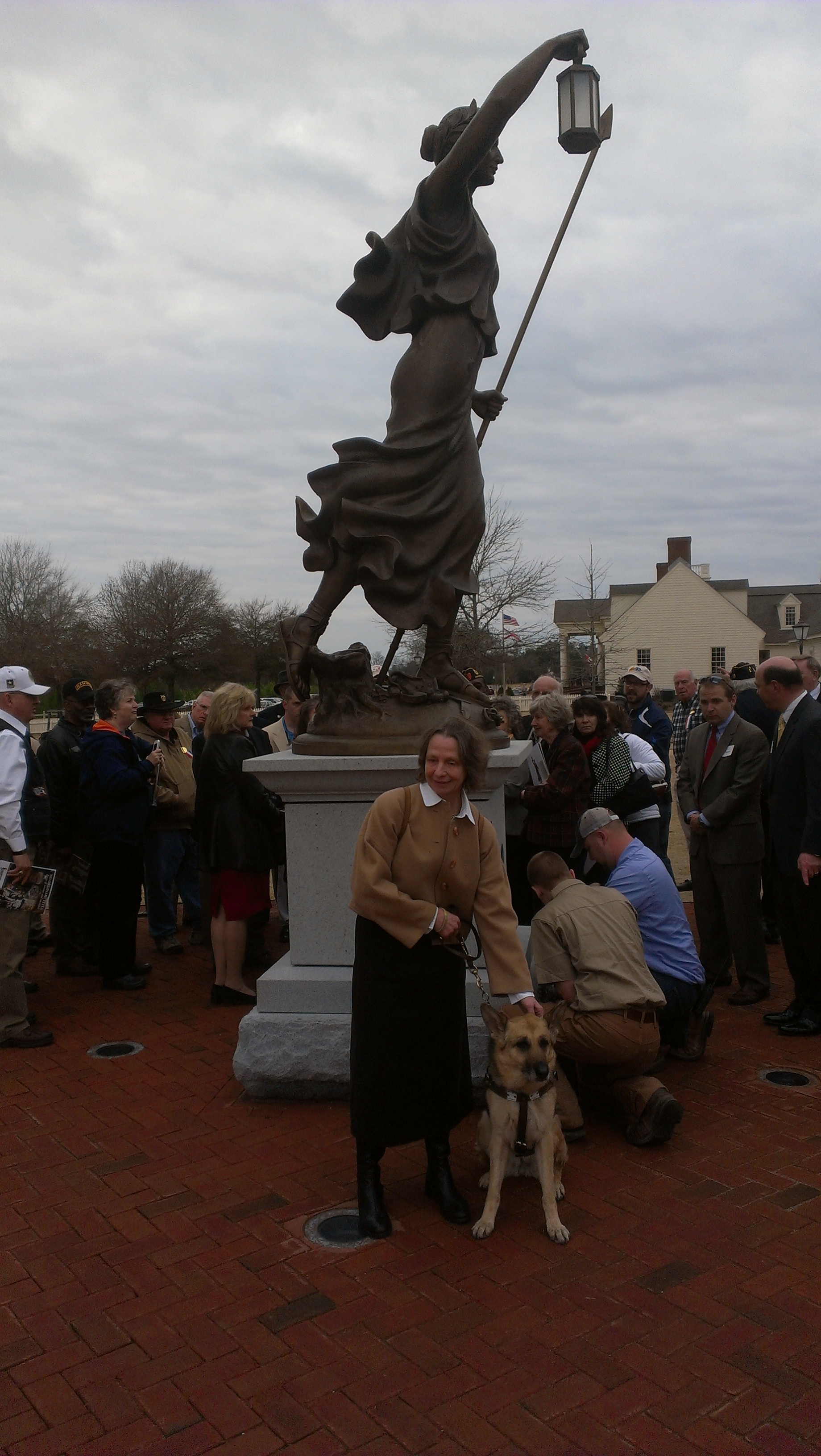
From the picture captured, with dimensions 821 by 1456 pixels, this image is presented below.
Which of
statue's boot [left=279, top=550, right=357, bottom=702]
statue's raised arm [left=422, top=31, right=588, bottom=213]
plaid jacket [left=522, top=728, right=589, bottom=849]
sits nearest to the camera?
statue's raised arm [left=422, top=31, right=588, bottom=213]

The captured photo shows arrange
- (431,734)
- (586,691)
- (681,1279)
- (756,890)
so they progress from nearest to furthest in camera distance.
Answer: (681,1279)
(431,734)
(756,890)
(586,691)

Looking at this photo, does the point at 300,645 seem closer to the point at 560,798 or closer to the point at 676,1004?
A: the point at 560,798

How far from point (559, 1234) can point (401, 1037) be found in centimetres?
86

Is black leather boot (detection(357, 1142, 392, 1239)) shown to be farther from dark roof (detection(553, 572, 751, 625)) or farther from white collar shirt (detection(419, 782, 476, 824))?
dark roof (detection(553, 572, 751, 625))

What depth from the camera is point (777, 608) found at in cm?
5956

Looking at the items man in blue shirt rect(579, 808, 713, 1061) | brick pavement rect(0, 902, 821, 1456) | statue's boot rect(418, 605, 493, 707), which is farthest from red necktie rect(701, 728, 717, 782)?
brick pavement rect(0, 902, 821, 1456)

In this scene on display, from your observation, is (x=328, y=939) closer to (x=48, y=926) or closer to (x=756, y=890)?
(x=756, y=890)

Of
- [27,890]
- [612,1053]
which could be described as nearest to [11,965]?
[27,890]

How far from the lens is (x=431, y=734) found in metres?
3.60

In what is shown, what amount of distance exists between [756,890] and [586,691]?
18.1 ft

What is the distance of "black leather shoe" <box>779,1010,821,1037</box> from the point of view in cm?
568

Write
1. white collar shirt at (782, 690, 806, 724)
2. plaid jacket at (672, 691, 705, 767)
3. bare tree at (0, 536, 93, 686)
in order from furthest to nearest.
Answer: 1. bare tree at (0, 536, 93, 686)
2. plaid jacket at (672, 691, 705, 767)
3. white collar shirt at (782, 690, 806, 724)

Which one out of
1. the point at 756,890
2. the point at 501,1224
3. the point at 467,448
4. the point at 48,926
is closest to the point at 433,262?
the point at 467,448

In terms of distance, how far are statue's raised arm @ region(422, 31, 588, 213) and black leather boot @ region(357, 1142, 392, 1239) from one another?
433cm
